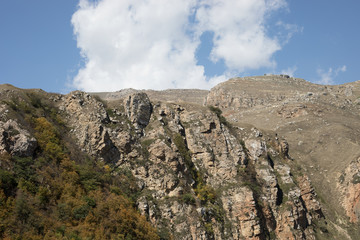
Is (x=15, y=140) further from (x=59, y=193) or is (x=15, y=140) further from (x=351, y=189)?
(x=351, y=189)

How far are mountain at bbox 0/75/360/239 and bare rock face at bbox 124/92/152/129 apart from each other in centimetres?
17

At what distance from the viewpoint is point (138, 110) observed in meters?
47.4

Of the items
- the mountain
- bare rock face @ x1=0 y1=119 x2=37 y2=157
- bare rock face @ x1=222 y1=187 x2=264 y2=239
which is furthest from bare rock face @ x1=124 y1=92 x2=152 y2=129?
bare rock face @ x1=222 y1=187 x2=264 y2=239

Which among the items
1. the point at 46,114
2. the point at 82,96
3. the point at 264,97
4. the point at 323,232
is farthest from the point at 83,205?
the point at 264,97

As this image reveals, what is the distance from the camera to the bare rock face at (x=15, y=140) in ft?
104

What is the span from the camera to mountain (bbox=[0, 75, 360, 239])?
101 feet

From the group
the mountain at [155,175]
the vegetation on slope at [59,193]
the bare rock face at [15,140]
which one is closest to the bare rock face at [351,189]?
the mountain at [155,175]

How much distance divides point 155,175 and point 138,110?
11.3 meters

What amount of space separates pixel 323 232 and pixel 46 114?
44115 mm

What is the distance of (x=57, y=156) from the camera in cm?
3503

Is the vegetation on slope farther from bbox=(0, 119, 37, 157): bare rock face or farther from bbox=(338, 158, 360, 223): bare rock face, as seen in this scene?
bbox=(338, 158, 360, 223): bare rock face

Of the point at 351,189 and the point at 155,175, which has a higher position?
the point at 155,175

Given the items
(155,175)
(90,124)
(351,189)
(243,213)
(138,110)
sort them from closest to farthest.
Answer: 1. (155,175)
2. (243,213)
3. (90,124)
4. (138,110)
5. (351,189)

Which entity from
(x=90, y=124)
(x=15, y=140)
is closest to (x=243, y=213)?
(x=90, y=124)
